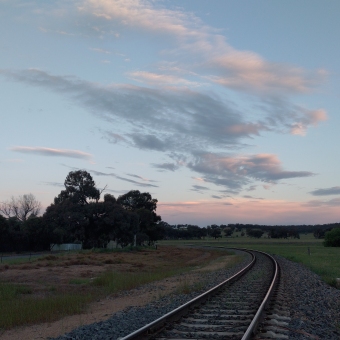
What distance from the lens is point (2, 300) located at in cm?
1706

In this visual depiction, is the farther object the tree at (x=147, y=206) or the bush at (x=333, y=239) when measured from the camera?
the tree at (x=147, y=206)

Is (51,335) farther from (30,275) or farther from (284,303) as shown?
(30,275)

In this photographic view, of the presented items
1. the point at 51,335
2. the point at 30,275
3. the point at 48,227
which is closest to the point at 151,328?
the point at 51,335

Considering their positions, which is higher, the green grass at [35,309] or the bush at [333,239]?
the bush at [333,239]

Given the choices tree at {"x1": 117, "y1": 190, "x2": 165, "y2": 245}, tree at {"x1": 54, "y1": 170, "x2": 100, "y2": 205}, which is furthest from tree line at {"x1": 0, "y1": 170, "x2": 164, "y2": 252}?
tree at {"x1": 117, "y1": 190, "x2": 165, "y2": 245}

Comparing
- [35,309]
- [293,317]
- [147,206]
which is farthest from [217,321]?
[147,206]

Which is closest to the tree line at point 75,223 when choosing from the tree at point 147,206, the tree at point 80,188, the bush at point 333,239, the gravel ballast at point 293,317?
the tree at point 80,188

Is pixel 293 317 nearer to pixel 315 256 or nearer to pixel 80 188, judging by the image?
pixel 315 256

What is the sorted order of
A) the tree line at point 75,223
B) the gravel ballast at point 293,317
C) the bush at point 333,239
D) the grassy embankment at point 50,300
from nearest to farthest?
the gravel ballast at point 293,317
the grassy embankment at point 50,300
the tree line at point 75,223
the bush at point 333,239

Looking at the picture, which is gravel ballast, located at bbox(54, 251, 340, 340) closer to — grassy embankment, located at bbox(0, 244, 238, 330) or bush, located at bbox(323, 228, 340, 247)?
grassy embankment, located at bbox(0, 244, 238, 330)

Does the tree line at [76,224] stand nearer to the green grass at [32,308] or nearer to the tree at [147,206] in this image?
the tree at [147,206]

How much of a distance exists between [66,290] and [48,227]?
51217mm

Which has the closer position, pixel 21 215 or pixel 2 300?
pixel 2 300

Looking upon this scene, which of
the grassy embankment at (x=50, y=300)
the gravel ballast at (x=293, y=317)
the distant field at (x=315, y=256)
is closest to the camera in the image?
the gravel ballast at (x=293, y=317)
